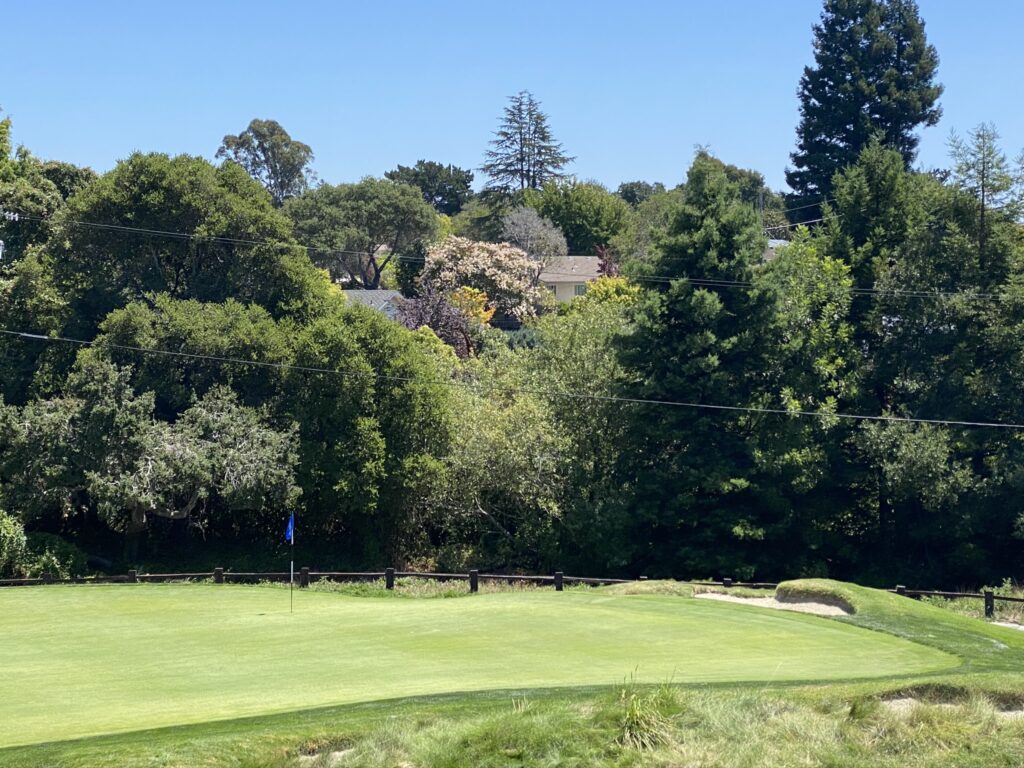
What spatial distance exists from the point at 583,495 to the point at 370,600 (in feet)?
47.4

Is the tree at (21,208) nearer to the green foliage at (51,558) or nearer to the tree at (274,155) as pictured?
the green foliage at (51,558)


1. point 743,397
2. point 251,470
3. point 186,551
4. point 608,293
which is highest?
point 608,293

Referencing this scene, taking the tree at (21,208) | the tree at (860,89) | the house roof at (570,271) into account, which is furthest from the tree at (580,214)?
the tree at (21,208)

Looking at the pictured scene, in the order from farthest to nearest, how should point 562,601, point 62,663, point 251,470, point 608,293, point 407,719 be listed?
1. point 608,293
2. point 251,470
3. point 562,601
4. point 62,663
5. point 407,719

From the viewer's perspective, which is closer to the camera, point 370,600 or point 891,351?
point 370,600

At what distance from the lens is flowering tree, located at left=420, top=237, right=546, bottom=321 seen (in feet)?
229

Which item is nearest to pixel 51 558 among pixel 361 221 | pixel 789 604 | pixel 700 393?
pixel 700 393

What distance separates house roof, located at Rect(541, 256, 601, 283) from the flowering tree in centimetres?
1283

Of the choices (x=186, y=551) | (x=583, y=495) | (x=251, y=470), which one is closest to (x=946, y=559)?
(x=583, y=495)

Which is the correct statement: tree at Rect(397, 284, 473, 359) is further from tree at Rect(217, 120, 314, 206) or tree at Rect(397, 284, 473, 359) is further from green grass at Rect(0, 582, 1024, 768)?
tree at Rect(217, 120, 314, 206)

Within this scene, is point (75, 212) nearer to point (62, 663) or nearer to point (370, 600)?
point (370, 600)

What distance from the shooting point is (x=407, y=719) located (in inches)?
508

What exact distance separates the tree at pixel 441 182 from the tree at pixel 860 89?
59.6 metres

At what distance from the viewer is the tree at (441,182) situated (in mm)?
133250
